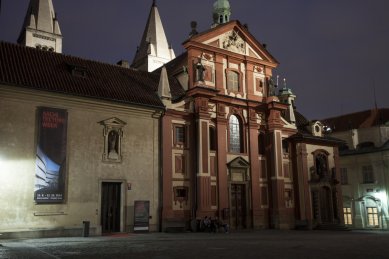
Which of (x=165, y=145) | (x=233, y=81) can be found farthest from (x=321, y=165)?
(x=165, y=145)

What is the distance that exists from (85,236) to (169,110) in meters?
10.8

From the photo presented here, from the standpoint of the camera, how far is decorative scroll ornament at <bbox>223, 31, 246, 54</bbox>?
35938 mm

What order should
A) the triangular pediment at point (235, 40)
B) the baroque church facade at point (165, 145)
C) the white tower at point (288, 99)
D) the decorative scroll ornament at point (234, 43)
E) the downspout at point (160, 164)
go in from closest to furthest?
the baroque church facade at point (165, 145), the downspout at point (160, 164), the triangular pediment at point (235, 40), the decorative scroll ornament at point (234, 43), the white tower at point (288, 99)

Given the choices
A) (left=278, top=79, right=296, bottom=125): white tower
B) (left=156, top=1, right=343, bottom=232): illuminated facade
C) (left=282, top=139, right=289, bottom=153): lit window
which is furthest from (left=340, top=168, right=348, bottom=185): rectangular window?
(left=282, top=139, right=289, bottom=153): lit window

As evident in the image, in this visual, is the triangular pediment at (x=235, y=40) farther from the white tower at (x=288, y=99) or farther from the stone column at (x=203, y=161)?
the stone column at (x=203, y=161)

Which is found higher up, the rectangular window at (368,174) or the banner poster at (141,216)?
the rectangular window at (368,174)

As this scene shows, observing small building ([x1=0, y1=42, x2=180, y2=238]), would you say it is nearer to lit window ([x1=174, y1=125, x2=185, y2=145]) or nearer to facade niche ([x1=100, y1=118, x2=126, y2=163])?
facade niche ([x1=100, y1=118, x2=126, y2=163])

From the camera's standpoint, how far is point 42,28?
185 ft

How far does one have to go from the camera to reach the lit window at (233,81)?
117ft

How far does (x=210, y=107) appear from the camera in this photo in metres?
33.2

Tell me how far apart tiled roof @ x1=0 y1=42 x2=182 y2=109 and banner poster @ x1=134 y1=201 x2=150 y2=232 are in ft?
22.2

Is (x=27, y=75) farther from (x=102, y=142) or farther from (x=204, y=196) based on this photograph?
(x=204, y=196)

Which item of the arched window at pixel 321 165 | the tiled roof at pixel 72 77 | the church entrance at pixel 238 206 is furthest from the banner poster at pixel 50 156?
the arched window at pixel 321 165

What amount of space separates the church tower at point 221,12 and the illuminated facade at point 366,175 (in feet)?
75.6
